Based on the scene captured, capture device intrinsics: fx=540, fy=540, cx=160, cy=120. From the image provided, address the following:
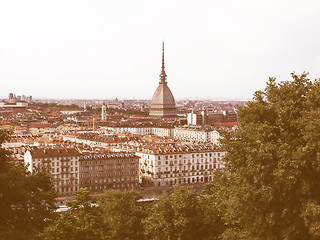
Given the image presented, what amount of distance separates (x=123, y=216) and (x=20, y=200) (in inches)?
323

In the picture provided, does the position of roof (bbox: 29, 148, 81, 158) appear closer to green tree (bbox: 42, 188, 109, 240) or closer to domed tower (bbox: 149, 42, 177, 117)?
green tree (bbox: 42, 188, 109, 240)

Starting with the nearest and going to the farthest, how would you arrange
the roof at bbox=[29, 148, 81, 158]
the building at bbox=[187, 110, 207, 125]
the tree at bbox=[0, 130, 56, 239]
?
the tree at bbox=[0, 130, 56, 239]
the roof at bbox=[29, 148, 81, 158]
the building at bbox=[187, 110, 207, 125]

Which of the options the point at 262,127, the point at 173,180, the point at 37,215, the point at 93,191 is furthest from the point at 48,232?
the point at 173,180

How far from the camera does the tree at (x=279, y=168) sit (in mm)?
19797

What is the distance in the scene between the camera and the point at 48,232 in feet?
85.2

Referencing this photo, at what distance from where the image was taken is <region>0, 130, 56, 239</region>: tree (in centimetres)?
1914

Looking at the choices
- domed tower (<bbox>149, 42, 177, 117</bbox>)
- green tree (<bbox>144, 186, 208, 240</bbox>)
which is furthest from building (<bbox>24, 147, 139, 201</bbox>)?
domed tower (<bbox>149, 42, 177, 117</bbox>)

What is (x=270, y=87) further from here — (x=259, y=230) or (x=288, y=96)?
(x=259, y=230)

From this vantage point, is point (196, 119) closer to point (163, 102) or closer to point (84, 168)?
point (163, 102)

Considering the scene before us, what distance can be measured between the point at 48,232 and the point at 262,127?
11.7 metres

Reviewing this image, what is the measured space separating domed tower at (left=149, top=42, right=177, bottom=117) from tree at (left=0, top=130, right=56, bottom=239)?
15932 centimetres

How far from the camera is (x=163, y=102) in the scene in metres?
183

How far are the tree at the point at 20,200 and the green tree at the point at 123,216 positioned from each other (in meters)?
5.84

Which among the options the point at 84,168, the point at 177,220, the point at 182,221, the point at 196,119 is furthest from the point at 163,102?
the point at 182,221
